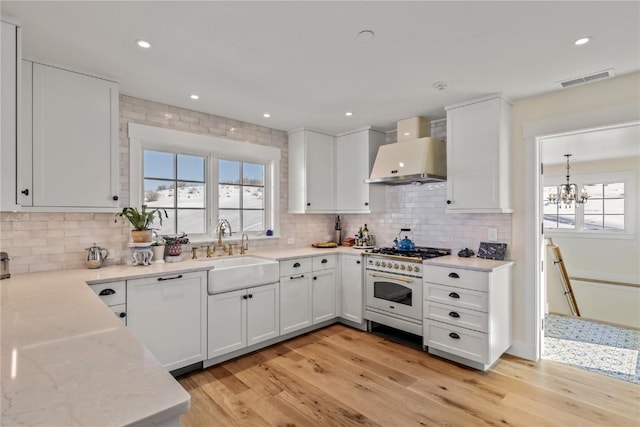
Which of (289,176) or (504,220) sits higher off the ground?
(289,176)

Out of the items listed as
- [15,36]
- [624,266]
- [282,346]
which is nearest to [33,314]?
[15,36]

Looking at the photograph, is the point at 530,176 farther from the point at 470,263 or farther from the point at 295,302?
the point at 295,302

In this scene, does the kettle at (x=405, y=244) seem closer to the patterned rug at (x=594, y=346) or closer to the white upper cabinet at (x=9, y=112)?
the patterned rug at (x=594, y=346)

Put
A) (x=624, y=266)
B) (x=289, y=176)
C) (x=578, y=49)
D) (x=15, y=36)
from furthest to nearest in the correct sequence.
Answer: (x=624, y=266) < (x=289, y=176) < (x=578, y=49) < (x=15, y=36)

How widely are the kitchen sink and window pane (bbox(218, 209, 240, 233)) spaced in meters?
0.44

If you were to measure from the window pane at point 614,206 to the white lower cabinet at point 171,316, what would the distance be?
7.01 meters

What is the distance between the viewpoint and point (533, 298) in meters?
3.07

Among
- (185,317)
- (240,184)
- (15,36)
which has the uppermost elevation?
(15,36)

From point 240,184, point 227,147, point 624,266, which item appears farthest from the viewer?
point 624,266

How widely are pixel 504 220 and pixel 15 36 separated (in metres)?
3.93

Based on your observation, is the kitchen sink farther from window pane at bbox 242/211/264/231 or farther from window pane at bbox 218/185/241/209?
window pane at bbox 218/185/241/209

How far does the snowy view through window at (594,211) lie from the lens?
19.5 feet

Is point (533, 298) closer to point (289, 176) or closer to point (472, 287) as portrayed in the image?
point (472, 287)

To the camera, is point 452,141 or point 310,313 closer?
point 452,141
